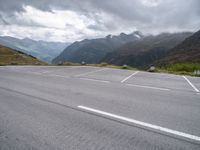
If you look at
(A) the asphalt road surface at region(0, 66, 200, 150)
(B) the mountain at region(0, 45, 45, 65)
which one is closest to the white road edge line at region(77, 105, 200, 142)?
(A) the asphalt road surface at region(0, 66, 200, 150)

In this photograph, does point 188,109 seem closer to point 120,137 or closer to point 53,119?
point 120,137

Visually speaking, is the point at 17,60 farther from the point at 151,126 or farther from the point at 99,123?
the point at 151,126

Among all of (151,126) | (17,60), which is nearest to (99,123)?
(151,126)

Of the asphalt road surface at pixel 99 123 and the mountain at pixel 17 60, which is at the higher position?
A: the mountain at pixel 17 60

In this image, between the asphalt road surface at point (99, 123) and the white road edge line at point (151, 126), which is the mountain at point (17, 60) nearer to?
the asphalt road surface at point (99, 123)

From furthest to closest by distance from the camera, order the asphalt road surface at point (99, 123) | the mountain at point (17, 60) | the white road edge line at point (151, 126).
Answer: the mountain at point (17, 60), the white road edge line at point (151, 126), the asphalt road surface at point (99, 123)

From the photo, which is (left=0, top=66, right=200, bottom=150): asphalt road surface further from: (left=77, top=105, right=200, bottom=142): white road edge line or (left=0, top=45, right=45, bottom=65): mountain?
(left=0, top=45, right=45, bottom=65): mountain

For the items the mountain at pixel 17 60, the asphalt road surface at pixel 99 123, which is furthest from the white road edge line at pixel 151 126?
the mountain at pixel 17 60

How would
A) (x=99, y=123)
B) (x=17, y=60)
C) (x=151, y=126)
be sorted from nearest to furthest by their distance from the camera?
(x=151, y=126)
(x=99, y=123)
(x=17, y=60)

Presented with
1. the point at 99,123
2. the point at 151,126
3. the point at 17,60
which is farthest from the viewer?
the point at 17,60

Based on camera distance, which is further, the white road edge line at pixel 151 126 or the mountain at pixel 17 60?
the mountain at pixel 17 60

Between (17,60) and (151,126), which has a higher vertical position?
(17,60)

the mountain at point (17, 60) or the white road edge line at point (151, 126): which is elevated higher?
the mountain at point (17, 60)

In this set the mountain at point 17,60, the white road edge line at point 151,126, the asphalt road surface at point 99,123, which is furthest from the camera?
the mountain at point 17,60
